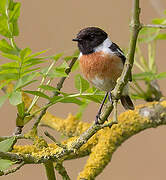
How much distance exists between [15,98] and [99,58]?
82 centimetres

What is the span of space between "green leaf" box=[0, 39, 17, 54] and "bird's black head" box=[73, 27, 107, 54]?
62 cm

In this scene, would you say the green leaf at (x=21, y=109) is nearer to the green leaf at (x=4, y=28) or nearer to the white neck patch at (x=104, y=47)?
the green leaf at (x=4, y=28)

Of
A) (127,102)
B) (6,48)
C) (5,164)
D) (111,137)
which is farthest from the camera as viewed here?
(127,102)

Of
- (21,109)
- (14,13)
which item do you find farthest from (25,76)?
(14,13)

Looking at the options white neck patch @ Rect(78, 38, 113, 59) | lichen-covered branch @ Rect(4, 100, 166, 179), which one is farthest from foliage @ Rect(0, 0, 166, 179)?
white neck patch @ Rect(78, 38, 113, 59)

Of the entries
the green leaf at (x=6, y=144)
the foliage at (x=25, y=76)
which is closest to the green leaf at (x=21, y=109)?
the foliage at (x=25, y=76)

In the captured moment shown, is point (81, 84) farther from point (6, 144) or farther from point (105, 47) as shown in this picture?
point (105, 47)

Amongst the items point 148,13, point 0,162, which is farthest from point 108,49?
point 148,13

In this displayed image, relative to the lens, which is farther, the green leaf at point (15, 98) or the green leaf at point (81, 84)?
the green leaf at point (81, 84)

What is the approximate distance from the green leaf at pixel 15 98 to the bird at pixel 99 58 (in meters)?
0.68

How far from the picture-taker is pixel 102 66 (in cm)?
199

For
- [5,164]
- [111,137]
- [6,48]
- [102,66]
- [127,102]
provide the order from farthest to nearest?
1. [127,102]
2. [102,66]
3. [111,137]
4. [6,48]
5. [5,164]

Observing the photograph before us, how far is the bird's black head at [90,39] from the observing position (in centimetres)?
205

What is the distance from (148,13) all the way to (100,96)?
2.98 meters
